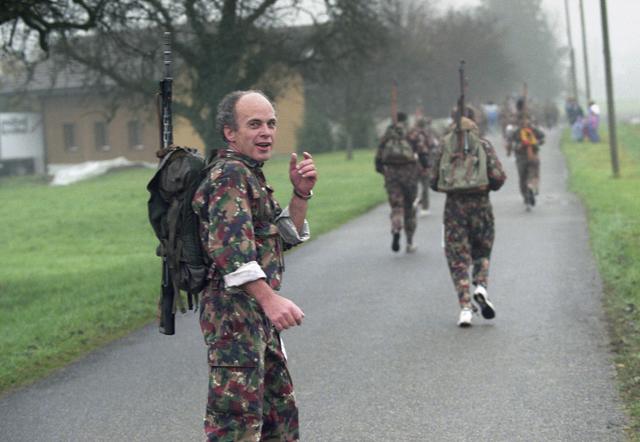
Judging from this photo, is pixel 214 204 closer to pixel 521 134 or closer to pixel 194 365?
pixel 194 365

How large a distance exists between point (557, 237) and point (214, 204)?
11.6 metres

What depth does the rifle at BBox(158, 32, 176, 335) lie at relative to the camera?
4570 millimetres

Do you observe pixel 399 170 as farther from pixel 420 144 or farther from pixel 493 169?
pixel 493 169

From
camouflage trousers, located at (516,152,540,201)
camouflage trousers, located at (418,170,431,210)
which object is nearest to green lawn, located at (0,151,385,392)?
camouflage trousers, located at (418,170,431,210)

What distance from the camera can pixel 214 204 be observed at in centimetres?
425

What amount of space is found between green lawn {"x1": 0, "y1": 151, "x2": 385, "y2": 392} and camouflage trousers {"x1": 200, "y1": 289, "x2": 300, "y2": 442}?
3.79 m

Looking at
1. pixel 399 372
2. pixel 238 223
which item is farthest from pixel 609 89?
pixel 238 223

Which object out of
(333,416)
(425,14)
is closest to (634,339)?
(333,416)

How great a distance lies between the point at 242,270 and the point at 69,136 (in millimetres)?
58733

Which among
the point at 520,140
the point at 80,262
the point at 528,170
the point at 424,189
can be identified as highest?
the point at 520,140

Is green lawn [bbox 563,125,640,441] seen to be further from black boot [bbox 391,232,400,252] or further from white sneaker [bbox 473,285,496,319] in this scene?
black boot [bbox 391,232,400,252]

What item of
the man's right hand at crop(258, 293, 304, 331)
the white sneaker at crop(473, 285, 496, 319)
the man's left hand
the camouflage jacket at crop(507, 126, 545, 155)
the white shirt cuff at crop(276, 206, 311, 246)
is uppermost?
the man's left hand

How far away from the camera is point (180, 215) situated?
4.40 meters

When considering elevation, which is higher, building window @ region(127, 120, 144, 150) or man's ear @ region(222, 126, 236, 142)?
man's ear @ region(222, 126, 236, 142)
